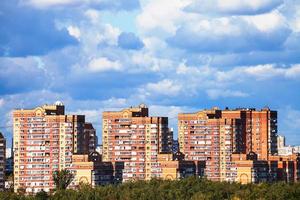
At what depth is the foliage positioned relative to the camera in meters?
102

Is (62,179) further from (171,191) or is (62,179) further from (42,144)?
(171,191)

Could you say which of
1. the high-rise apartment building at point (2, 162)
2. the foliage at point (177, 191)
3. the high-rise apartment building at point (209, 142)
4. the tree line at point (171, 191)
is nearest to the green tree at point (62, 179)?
the tree line at point (171, 191)

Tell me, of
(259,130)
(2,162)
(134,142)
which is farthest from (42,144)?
(259,130)

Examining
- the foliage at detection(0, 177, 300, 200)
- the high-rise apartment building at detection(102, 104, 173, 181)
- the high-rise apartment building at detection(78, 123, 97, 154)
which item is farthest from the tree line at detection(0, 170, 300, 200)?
the high-rise apartment building at detection(102, 104, 173, 181)

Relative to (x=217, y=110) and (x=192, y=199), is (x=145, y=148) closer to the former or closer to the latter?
(x=217, y=110)

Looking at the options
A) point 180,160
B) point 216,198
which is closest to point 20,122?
point 180,160

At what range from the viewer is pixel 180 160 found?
4946 inches

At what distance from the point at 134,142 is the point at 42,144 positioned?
Answer: 9.74 meters

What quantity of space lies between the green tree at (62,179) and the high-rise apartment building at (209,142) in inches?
641

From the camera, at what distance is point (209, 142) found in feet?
430

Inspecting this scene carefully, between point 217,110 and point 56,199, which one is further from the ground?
point 217,110

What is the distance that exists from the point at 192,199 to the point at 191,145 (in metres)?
27.7

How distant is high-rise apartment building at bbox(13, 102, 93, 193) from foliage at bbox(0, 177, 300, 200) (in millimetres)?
11544

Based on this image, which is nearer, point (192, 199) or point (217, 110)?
point (192, 199)
